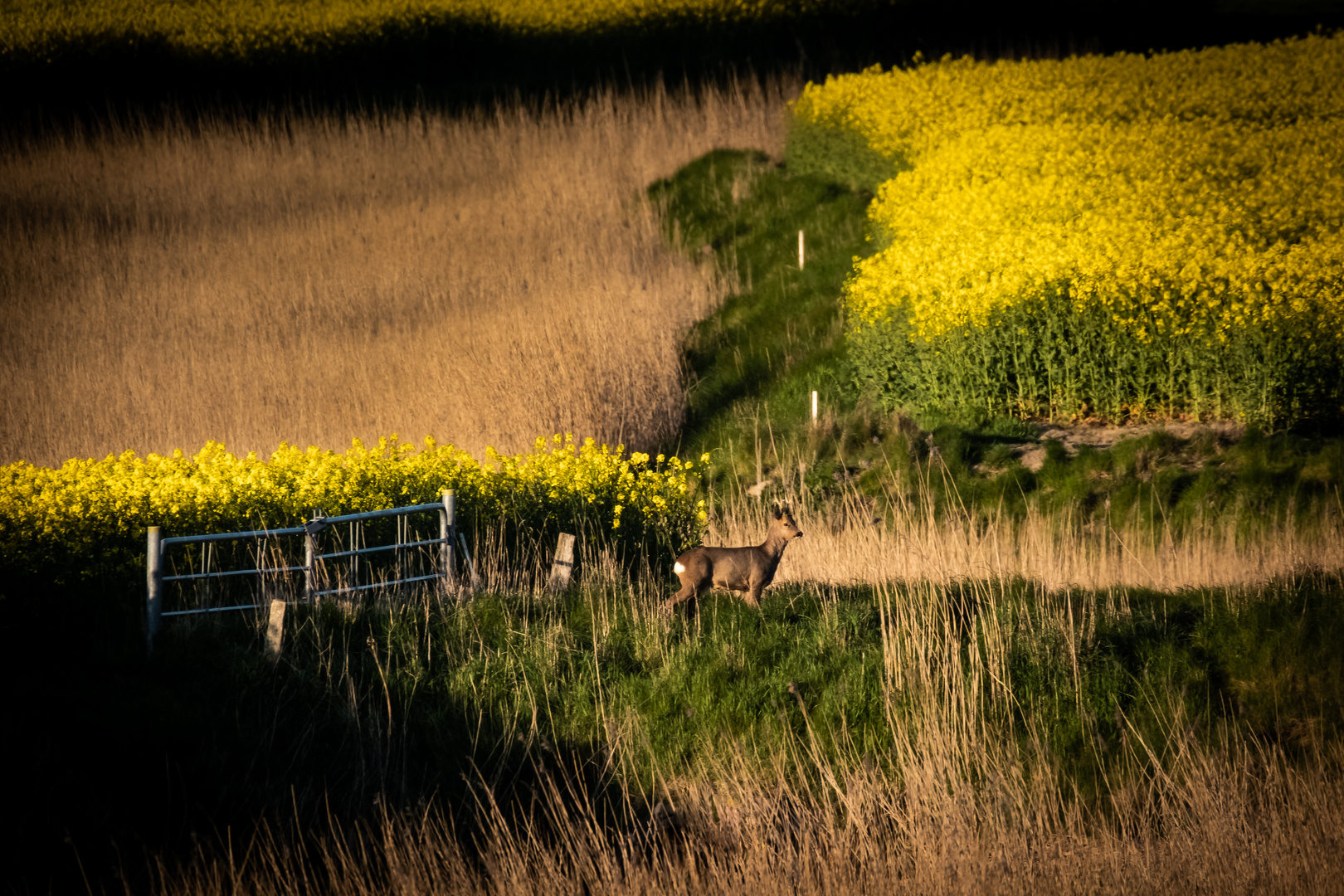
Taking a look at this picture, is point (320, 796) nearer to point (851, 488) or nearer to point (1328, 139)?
point (851, 488)

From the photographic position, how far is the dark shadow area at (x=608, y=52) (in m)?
27.1

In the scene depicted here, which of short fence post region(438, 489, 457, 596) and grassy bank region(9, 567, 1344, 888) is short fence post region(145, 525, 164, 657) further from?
short fence post region(438, 489, 457, 596)

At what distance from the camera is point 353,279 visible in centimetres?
2009

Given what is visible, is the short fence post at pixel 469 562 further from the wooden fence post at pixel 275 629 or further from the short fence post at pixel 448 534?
the wooden fence post at pixel 275 629

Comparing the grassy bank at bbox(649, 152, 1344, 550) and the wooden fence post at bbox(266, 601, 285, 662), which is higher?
the grassy bank at bbox(649, 152, 1344, 550)

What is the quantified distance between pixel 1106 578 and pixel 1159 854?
367 centimetres

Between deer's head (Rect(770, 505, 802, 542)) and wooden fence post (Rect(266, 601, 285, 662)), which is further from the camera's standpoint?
wooden fence post (Rect(266, 601, 285, 662))

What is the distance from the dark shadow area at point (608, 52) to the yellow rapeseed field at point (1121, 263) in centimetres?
1100

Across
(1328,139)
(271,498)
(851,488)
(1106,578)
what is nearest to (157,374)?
(271,498)

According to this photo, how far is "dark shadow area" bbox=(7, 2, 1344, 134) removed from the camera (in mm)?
27109

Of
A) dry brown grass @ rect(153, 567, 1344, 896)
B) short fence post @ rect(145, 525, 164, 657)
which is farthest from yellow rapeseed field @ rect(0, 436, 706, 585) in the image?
dry brown grass @ rect(153, 567, 1344, 896)

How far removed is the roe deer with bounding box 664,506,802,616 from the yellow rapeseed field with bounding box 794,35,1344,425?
601 centimetres

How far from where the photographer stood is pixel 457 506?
8633 millimetres

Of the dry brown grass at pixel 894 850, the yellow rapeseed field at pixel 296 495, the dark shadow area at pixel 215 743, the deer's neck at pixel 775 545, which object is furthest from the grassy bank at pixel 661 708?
the yellow rapeseed field at pixel 296 495
